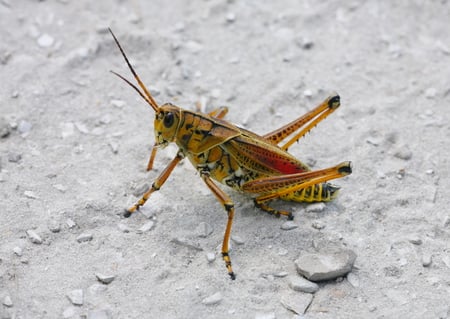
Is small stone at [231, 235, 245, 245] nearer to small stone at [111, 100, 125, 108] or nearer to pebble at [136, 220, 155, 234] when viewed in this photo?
pebble at [136, 220, 155, 234]

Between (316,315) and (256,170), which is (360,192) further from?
(316,315)

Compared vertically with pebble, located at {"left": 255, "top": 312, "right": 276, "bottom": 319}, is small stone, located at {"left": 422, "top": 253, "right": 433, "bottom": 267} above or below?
above

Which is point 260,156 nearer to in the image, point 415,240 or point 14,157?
point 415,240

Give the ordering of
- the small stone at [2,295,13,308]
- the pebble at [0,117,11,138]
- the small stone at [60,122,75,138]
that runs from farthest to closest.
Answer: the small stone at [60,122,75,138] → the pebble at [0,117,11,138] → the small stone at [2,295,13,308]

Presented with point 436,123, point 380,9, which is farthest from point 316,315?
point 380,9

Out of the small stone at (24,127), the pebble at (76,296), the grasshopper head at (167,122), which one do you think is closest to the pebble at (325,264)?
the grasshopper head at (167,122)

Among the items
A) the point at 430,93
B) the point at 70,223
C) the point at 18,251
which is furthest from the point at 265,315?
the point at 430,93

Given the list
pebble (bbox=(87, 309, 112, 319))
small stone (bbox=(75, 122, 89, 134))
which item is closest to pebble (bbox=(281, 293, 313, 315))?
pebble (bbox=(87, 309, 112, 319))
